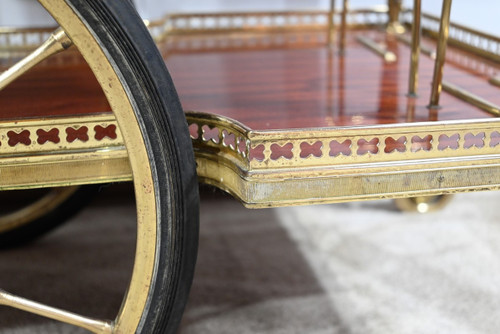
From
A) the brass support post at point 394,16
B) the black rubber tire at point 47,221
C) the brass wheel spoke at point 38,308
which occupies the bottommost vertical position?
the black rubber tire at point 47,221

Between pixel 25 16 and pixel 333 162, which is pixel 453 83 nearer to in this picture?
pixel 333 162

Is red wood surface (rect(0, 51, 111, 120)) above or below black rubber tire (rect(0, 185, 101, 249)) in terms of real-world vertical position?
above

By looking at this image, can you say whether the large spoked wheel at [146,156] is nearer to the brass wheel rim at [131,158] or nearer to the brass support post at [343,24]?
the brass wheel rim at [131,158]

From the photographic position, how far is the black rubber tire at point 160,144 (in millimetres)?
553

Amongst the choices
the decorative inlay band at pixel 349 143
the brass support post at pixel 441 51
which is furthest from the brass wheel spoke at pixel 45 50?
the brass support post at pixel 441 51

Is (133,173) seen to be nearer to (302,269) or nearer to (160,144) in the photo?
(160,144)

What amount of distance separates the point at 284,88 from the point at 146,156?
13.0 inches

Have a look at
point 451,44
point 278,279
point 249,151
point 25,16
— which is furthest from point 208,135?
point 25,16

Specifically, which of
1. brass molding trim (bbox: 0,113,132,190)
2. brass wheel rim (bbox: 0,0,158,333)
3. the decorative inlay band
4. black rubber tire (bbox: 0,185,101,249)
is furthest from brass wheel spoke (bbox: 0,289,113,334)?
black rubber tire (bbox: 0,185,101,249)

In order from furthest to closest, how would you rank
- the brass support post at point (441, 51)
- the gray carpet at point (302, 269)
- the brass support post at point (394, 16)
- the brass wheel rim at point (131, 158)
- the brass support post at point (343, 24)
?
the brass support post at point (394, 16)
the brass support post at point (343, 24)
the gray carpet at point (302, 269)
the brass support post at point (441, 51)
the brass wheel rim at point (131, 158)

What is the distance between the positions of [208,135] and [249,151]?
10cm

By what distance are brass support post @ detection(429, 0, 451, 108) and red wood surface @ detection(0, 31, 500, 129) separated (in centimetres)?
2

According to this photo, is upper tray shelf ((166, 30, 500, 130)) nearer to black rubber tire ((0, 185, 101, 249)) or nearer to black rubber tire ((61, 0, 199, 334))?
black rubber tire ((61, 0, 199, 334))

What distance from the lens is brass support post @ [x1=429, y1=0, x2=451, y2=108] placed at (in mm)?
704
